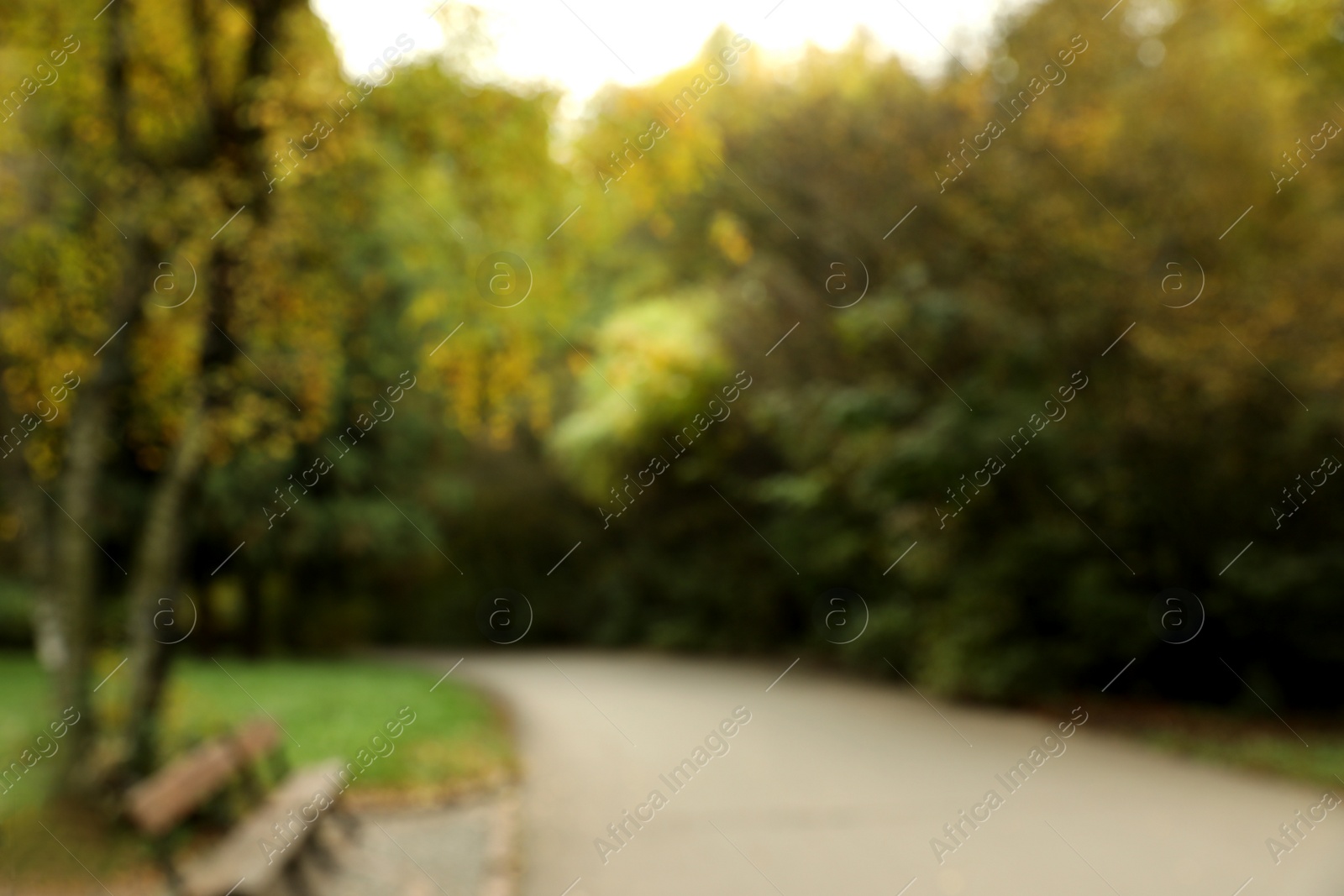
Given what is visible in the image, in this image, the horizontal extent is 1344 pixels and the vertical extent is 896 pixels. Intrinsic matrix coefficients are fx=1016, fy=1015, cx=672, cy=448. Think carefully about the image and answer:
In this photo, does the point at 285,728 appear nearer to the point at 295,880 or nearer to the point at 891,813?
the point at 295,880

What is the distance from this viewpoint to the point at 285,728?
35.2ft

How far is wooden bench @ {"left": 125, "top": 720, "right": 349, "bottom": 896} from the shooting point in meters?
4.37

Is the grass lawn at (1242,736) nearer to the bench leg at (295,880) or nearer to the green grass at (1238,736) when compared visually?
the green grass at (1238,736)

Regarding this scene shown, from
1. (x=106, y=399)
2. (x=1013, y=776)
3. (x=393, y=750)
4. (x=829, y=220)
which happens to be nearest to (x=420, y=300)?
(x=106, y=399)

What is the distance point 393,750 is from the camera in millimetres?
9305

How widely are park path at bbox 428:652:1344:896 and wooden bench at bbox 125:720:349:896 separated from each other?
4.25ft

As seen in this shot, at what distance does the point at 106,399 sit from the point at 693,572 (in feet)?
51.5

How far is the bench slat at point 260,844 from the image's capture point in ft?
14.1

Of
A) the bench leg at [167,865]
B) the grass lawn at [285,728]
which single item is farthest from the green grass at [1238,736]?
the bench leg at [167,865]

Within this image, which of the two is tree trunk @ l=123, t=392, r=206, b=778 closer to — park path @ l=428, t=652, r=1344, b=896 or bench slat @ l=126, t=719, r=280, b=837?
bench slat @ l=126, t=719, r=280, b=837

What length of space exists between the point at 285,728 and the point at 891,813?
673cm

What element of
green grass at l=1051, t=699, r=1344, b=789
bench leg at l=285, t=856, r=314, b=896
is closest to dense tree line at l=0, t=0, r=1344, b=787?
green grass at l=1051, t=699, r=1344, b=789

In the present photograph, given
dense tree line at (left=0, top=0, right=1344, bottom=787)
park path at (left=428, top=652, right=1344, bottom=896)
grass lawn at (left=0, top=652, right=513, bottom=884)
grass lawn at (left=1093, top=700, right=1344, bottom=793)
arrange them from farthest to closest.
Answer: grass lawn at (left=1093, top=700, right=1344, bottom=793) < dense tree line at (left=0, top=0, right=1344, bottom=787) < grass lawn at (left=0, top=652, right=513, bottom=884) < park path at (left=428, top=652, right=1344, bottom=896)

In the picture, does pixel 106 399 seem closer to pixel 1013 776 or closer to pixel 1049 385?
pixel 1013 776
